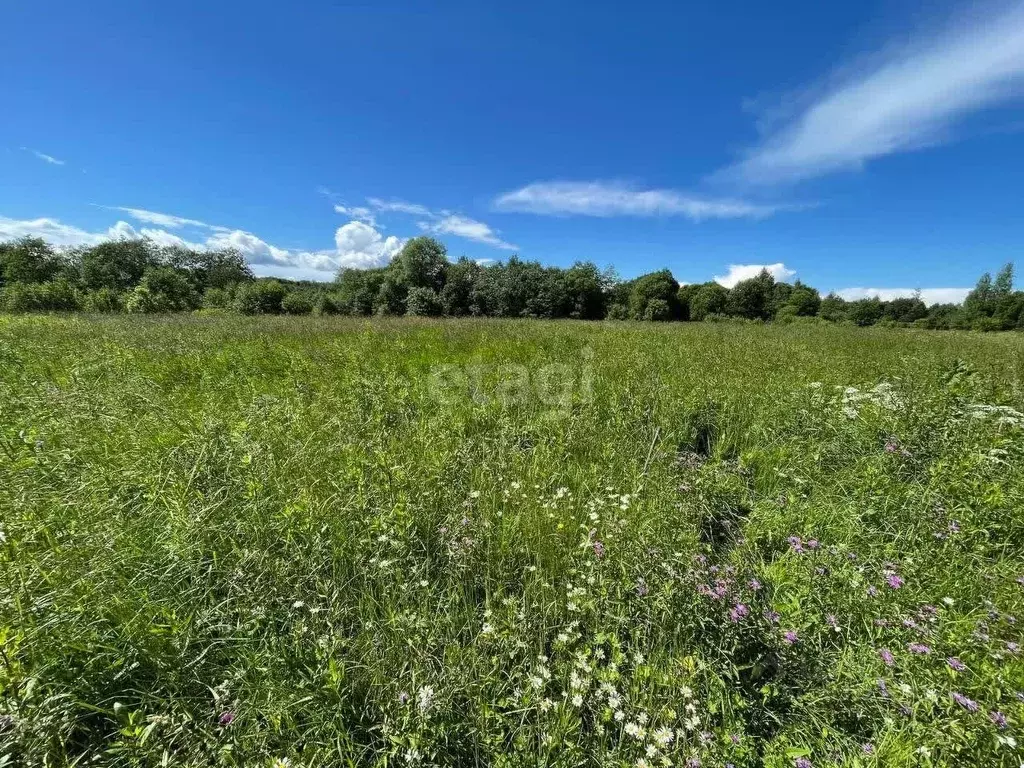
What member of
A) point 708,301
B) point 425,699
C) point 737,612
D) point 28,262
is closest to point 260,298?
point 28,262

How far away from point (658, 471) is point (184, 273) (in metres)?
83.8

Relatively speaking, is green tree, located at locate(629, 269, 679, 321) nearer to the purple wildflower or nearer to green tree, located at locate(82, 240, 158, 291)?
the purple wildflower

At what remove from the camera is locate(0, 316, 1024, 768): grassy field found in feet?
4.43

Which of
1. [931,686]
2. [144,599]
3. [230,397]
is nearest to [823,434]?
[931,686]

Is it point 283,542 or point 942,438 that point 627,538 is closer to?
point 283,542

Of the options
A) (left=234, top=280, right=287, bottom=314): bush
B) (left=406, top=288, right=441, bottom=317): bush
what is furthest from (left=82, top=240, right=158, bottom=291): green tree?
(left=406, top=288, right=441, bottom=317): bush

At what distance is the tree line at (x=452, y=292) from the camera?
37656 mm

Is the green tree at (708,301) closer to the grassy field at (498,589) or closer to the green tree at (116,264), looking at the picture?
the grassy field at (498,589)

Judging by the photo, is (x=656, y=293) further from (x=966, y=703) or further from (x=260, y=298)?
(x=966, y=703)

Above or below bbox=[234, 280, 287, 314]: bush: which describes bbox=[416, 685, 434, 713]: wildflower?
below

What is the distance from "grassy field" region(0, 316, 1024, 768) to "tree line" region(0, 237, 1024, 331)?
27.2 metres

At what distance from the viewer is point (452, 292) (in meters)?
40.1

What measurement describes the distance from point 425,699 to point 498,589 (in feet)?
2.21

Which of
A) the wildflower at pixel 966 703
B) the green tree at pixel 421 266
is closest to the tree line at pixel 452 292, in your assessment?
the green tree at pixel 421 266
